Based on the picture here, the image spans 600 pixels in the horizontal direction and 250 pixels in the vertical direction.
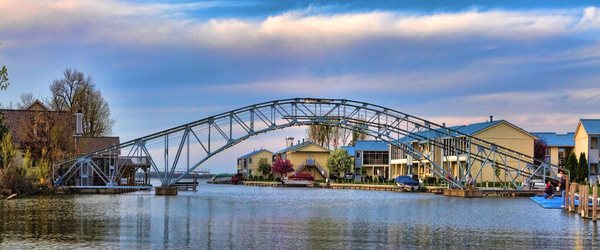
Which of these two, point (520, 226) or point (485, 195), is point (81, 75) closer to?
point (485, 195)

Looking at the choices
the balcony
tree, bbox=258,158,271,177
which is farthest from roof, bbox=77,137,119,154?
tree, bbox=258,158,271,177

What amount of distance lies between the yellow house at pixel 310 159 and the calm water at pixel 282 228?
3811 inches

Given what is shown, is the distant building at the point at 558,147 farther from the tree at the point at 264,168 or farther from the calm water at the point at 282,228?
the calm water at the point at 282,228

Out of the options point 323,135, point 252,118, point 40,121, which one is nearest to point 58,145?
point 40,121

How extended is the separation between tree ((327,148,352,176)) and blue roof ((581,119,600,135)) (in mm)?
49928

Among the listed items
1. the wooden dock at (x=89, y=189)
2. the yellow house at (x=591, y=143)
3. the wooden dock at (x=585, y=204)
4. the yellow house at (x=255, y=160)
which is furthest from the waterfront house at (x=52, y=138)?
the yellow house at (x=255, y=160)

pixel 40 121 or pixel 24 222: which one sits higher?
pixel 40 121

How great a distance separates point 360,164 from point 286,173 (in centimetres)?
1594

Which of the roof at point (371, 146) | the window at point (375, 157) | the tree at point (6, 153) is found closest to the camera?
the tree at point (6, 153)

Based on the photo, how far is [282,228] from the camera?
34.8 metres

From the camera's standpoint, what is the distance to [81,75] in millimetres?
98375

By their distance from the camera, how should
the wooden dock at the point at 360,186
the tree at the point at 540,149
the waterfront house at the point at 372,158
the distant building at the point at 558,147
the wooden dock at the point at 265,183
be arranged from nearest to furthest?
the wooden dock at the point at 360,186 < the tree at the point at 540,149 < the distant building at the point at 558,147 < the wooden dock at the point at 265,183 < the waterfront house at the point at 372,158

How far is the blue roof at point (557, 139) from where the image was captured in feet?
375

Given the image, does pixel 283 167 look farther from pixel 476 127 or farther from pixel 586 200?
pixel 586 200
